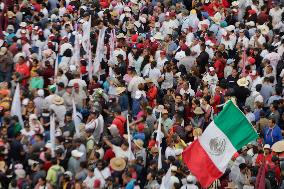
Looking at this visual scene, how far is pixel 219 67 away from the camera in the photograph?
24.6m

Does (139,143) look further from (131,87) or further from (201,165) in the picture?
(131,87)

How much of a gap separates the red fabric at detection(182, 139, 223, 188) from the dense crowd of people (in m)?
0.82

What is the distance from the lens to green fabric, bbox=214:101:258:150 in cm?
1689

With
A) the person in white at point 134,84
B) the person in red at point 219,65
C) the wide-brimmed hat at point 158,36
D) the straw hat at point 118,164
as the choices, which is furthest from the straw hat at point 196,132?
the wide-brimmed hat at point 158,36

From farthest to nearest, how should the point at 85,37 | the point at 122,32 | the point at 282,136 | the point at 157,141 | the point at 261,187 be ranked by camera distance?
the point at 122,32
the point at 85,37
the point at 282,136
the point at 157,141
the point at 261,187

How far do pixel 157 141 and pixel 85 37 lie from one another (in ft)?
21.9

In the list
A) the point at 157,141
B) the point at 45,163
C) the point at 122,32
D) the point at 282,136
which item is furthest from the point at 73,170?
the point at 122,32

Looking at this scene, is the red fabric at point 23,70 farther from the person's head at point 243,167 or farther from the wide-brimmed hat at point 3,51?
the person's head at point 243,167

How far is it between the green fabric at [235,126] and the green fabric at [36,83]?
691 cm

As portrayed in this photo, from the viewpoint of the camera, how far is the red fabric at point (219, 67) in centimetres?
2455

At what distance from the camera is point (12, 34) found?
85.9 feet

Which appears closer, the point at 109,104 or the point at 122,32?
the point at 109,104

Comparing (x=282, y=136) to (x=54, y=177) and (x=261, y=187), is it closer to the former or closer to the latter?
(x=261, y=187)

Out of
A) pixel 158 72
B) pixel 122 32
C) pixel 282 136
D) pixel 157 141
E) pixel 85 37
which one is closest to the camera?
pixel 157 141
